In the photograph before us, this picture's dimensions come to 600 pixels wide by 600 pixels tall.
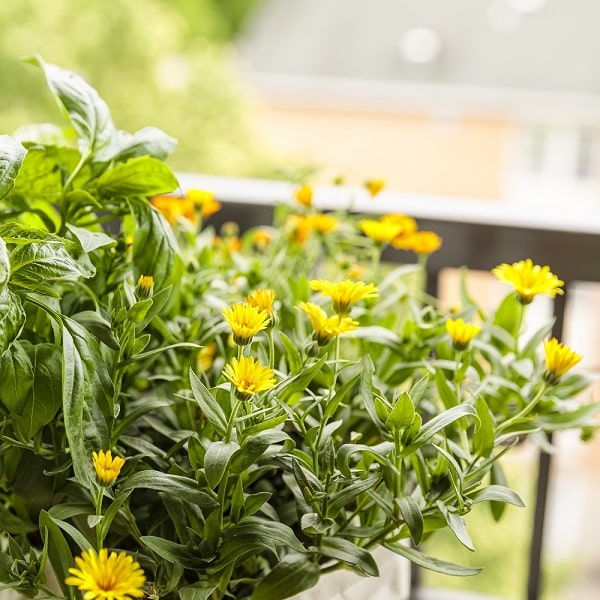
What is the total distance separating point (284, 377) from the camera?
0.56 m

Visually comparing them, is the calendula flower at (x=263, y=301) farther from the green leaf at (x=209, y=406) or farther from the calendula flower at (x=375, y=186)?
the calendula flower at (x=375, y=186)

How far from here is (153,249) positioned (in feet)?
1.92

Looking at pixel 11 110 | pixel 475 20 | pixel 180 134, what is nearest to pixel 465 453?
pixel 11 110

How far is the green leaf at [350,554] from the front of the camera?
20.9 inches

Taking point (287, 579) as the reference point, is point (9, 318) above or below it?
above

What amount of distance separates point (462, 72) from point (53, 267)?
418 inches

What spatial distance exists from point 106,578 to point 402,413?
19 centimetres

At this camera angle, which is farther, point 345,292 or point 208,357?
point 208,357

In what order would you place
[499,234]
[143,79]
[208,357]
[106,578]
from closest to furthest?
1. [106,578]
2. [208,357]
3. [499,234]
4. [143,79]

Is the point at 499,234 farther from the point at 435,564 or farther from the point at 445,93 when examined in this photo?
the point at 445,93

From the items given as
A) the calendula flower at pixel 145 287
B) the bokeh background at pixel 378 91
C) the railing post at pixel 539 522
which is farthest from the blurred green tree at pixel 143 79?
the calendula flower at pixel 145 287

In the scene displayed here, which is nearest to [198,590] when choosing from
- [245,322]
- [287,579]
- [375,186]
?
[287,579]

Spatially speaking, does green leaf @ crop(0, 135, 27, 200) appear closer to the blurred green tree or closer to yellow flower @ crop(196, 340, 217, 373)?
yellow flower @ crop(196, 340, 217, 373)

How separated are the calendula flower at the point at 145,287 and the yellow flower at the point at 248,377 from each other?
9 centimetres
